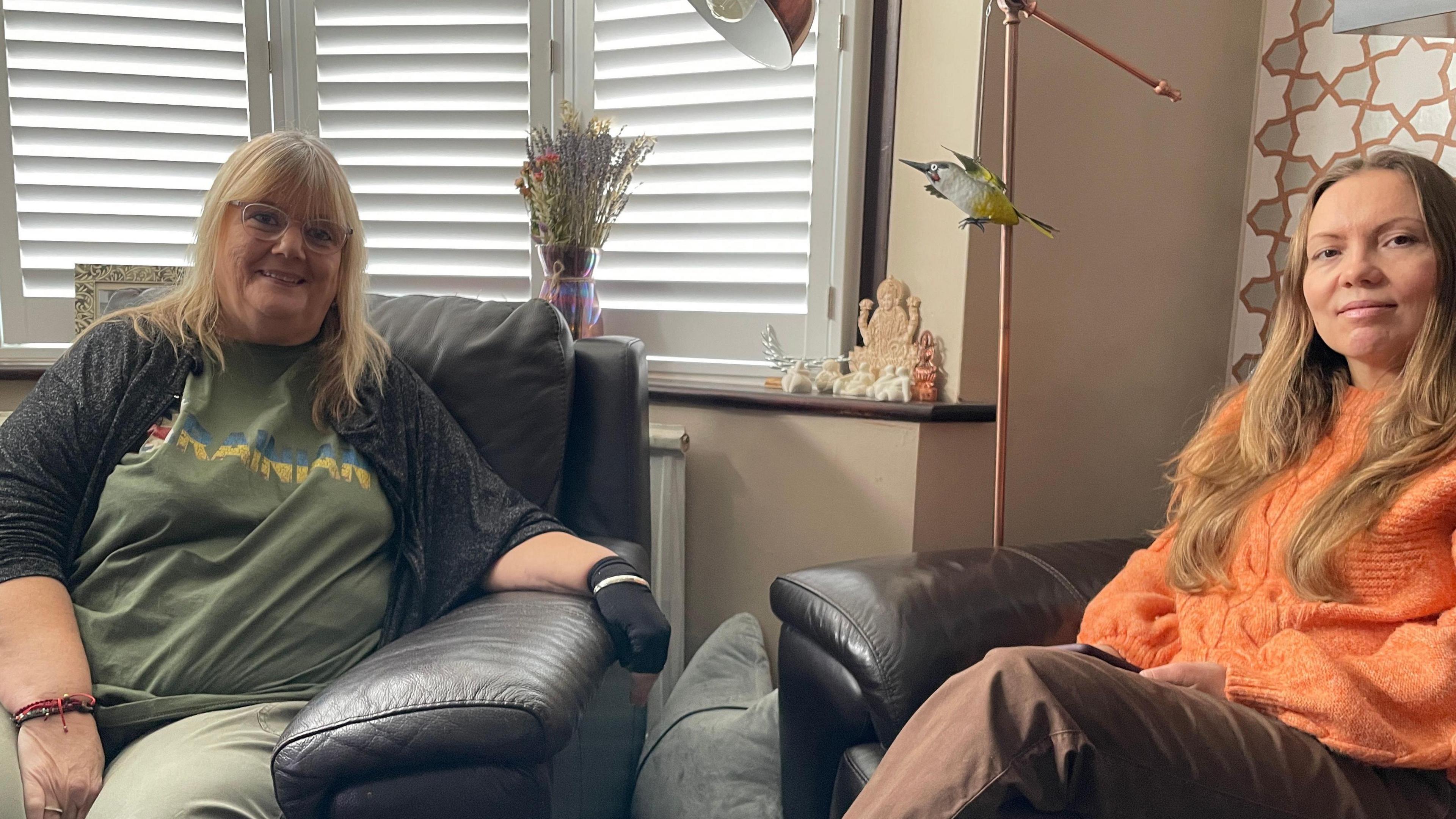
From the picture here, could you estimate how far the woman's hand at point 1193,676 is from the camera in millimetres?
1116

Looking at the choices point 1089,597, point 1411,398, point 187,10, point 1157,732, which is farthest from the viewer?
point 187,10

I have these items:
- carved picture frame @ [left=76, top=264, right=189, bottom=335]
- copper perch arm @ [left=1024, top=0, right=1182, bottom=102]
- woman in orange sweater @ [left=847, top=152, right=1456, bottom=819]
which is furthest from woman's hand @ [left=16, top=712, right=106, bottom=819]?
copper perch arm @ [left=1024, top=0, right=1182, bottom=102]

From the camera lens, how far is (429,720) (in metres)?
0.95

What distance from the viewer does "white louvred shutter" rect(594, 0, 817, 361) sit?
2035 mm

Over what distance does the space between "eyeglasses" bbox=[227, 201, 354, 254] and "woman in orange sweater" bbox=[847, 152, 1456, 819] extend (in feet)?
3.41

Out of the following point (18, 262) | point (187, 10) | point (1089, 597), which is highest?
point (187, 10)

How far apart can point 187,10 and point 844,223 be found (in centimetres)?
154

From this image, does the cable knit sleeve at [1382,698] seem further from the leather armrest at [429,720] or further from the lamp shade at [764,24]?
the lamp shade at [764,24]

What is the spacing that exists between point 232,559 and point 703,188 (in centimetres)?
122

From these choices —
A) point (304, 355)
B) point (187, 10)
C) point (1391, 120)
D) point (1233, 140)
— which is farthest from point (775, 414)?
point (187, 10)

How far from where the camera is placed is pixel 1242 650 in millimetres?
1166

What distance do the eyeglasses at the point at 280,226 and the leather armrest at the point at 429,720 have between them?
2.09ft

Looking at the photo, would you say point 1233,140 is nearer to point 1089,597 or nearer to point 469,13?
point 1089,597

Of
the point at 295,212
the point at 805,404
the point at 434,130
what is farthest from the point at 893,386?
the point at 434,130
